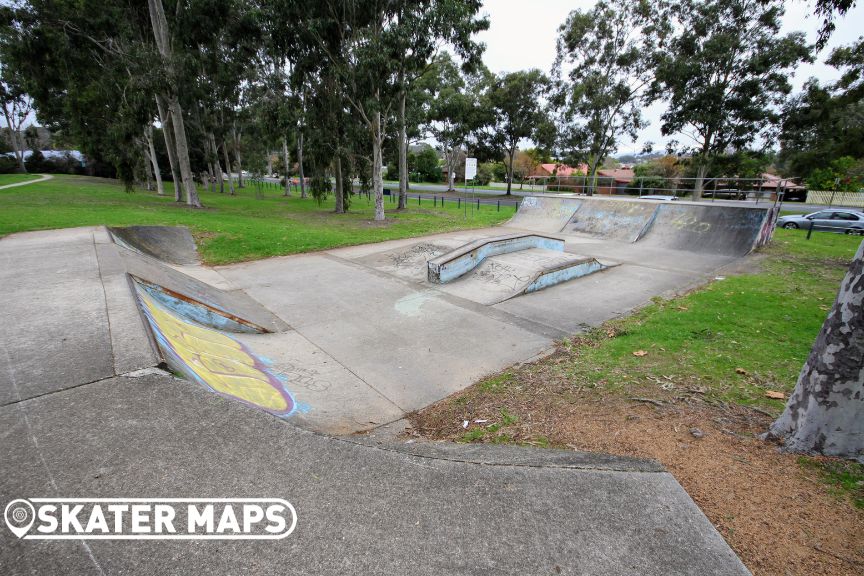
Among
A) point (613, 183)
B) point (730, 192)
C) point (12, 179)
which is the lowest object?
point (12, 179)

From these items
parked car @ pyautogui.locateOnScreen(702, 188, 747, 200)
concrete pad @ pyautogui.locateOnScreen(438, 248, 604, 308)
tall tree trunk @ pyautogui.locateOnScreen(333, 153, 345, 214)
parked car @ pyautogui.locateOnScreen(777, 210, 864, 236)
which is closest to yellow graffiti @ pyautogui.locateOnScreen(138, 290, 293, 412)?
concrete pad @ pyautogui.locateOnScreen(438, 248, 604, 308)

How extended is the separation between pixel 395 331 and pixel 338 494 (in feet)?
14.5

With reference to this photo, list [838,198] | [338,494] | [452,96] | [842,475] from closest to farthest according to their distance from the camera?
[338,494] < [842,475] < [452,96] < [838,198]

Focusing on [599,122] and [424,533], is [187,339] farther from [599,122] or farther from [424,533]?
[599,122]

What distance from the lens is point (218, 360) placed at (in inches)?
188

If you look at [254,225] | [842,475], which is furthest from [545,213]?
[842,475]

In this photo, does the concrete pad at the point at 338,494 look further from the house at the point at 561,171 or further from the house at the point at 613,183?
the house at the point at 561,171

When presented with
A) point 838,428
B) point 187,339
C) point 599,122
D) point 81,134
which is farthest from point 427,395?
point 81,134

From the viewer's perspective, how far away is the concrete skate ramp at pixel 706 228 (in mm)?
13305

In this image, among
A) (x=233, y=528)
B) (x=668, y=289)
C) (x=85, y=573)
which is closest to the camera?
(x=85, y=573)

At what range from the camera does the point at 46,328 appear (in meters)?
3.98

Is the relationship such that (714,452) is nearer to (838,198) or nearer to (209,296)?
(209,296)

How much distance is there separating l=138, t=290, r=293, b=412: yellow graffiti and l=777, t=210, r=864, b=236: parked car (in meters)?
24.0

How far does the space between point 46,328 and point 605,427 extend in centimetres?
561
